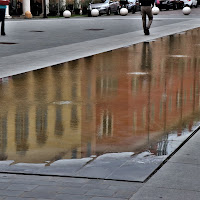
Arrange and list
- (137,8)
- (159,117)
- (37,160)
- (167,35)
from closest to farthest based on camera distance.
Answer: (37,160) < (159,117) < (167,35) < (137,8)

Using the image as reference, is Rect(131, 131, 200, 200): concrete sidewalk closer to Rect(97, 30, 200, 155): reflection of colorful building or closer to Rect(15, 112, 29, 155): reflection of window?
Rect(97, 30, 200, 155): reflection of colorful building

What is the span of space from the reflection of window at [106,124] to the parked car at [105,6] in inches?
1575

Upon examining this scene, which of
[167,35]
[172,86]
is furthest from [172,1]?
[172,86]

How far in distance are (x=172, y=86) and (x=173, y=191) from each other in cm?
671

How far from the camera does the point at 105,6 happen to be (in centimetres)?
5075

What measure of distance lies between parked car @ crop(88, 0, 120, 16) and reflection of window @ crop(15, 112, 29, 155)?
40191 mm

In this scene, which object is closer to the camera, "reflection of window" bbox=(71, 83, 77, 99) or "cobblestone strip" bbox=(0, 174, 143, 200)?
"cobblestone strip" bbox=(0, 174, 143, 200)

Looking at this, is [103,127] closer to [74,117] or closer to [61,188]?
[74,117]

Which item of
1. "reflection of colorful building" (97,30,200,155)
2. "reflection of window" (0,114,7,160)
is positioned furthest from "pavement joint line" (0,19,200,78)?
"reflection of window" (0,114,7,160)

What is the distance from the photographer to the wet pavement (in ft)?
Result: 18.7

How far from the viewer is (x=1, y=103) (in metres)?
10.3

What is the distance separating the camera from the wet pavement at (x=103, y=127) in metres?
5.69

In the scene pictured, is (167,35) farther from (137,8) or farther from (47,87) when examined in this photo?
(137,8)

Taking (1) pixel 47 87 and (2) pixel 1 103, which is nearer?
(2) pixel 1 103
